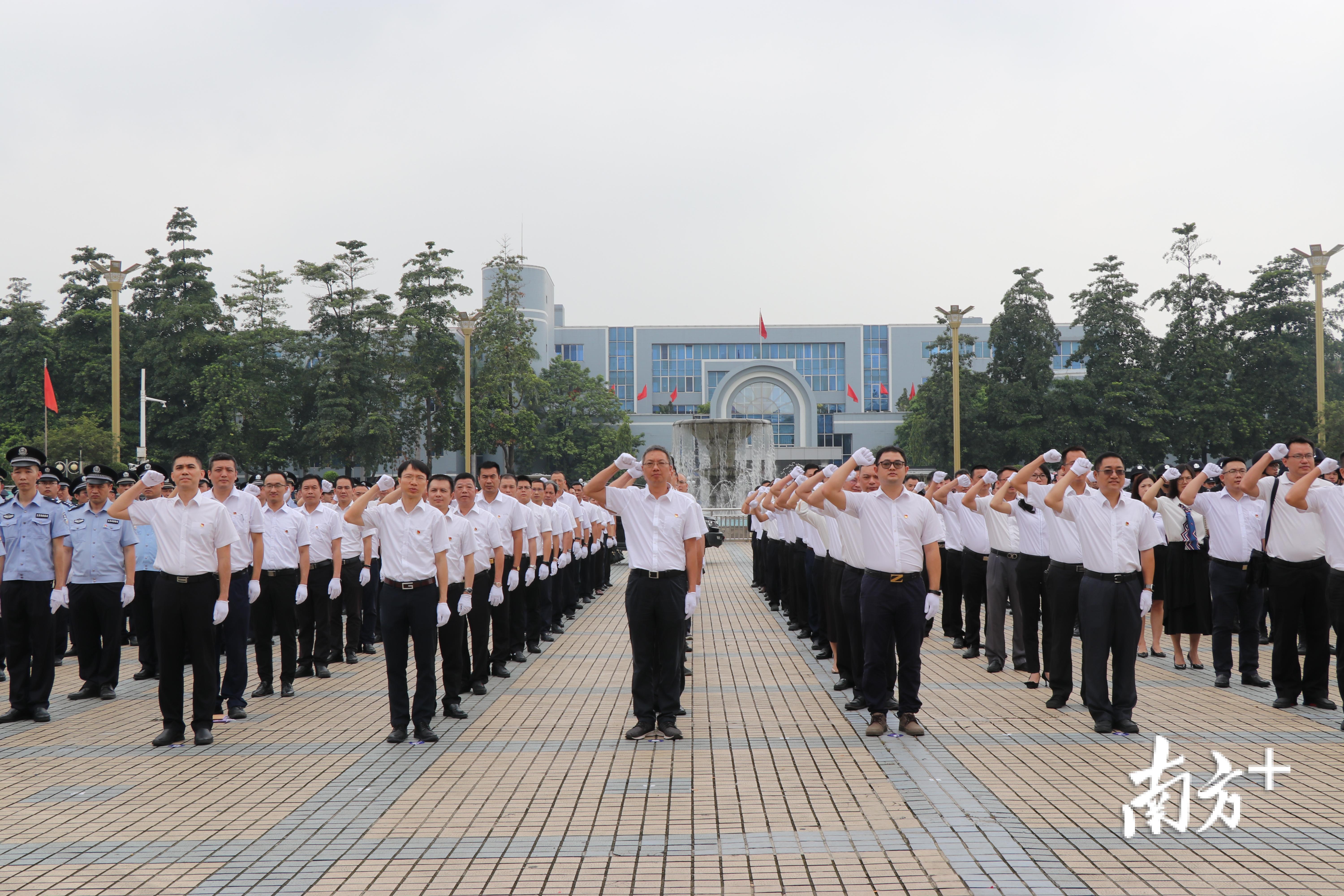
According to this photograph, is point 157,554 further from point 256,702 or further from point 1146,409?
point 1146,409

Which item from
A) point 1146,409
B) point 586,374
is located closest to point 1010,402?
point 1146,409

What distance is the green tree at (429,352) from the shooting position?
46188mm

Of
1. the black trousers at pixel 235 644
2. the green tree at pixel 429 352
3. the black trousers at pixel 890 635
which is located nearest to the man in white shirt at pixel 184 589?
the black trousers at pixel 235 644

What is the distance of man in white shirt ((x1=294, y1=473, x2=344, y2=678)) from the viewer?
9.88 metres

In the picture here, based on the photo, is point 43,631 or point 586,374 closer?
point 43,631

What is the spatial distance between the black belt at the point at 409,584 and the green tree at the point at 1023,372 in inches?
1616

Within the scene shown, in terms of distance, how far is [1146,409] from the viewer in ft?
141

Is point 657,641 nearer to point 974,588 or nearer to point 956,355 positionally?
point 974,588

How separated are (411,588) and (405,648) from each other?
0.45 metres

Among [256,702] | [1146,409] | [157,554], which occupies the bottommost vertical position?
[256,702]

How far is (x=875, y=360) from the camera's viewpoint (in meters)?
83.0

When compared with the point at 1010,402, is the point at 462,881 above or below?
below

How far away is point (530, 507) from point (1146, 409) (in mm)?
37721

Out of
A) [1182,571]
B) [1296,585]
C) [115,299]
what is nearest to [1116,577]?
[1296,585]
